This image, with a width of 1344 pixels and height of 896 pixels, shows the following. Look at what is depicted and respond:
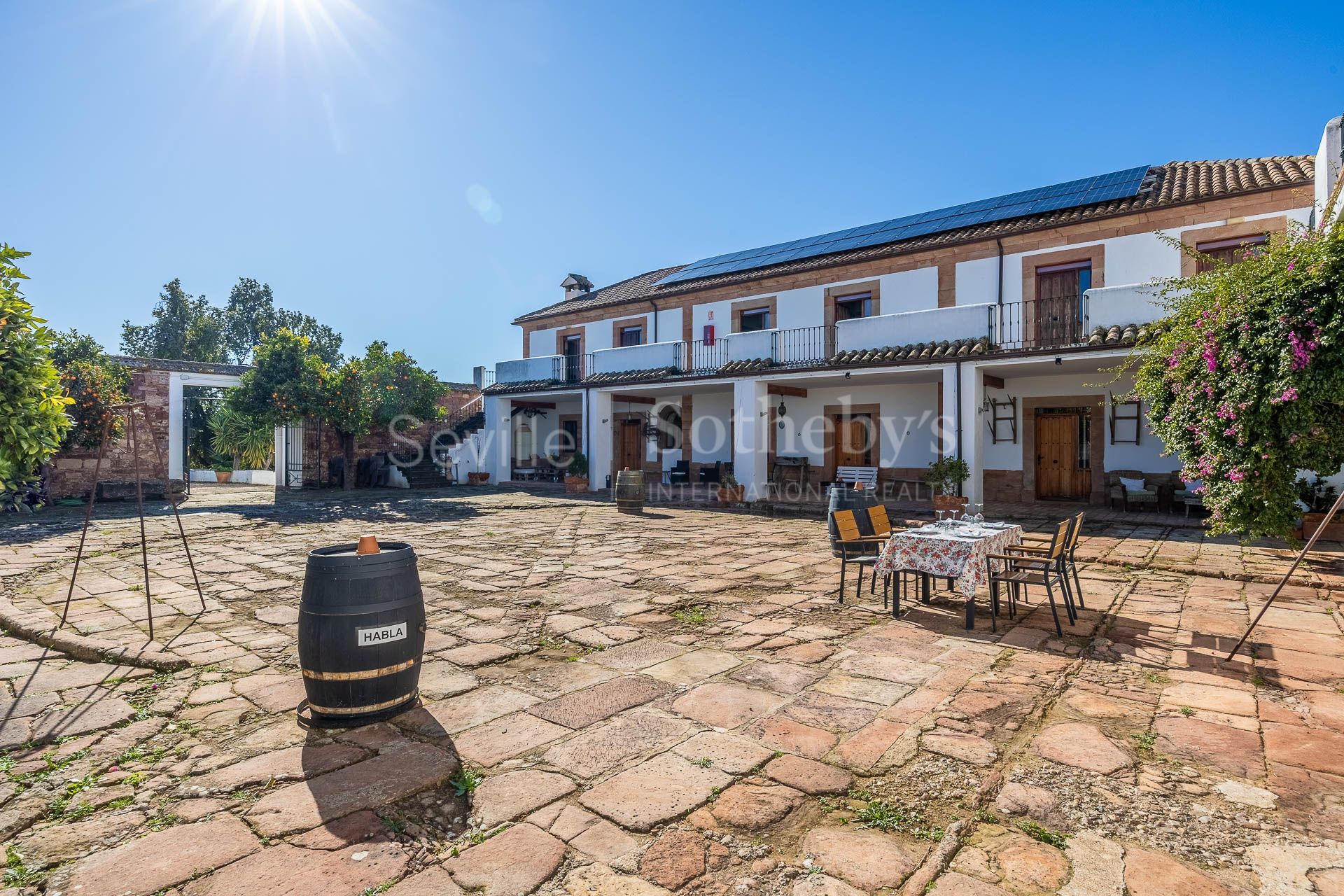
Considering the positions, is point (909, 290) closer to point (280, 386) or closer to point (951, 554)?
point (951, 554)

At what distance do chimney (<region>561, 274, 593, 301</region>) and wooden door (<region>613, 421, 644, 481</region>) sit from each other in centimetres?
601

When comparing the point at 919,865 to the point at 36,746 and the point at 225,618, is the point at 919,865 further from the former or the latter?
the point at 225,618

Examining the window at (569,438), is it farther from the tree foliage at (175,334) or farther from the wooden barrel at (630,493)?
the tree foliage at (175,334)

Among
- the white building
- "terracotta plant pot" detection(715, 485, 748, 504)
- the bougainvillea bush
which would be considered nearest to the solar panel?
the white building

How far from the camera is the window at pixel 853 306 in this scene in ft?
46.8

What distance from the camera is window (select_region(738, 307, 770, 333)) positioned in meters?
15.9

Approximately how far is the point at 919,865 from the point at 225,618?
4978 millimetres

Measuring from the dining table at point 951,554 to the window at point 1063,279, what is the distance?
26.5ft

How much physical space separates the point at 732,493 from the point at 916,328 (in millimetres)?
4539

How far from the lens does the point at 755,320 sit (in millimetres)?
16172

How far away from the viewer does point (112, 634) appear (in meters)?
4.59

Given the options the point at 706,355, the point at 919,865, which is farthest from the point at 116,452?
the point at 919,865

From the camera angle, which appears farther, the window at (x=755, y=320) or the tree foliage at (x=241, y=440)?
the tree foliage at (x=241, y=440)

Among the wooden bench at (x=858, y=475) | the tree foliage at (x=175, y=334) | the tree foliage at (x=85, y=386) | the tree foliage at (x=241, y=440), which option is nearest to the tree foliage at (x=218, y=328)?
the tree foliage at (x=175, y=334)
